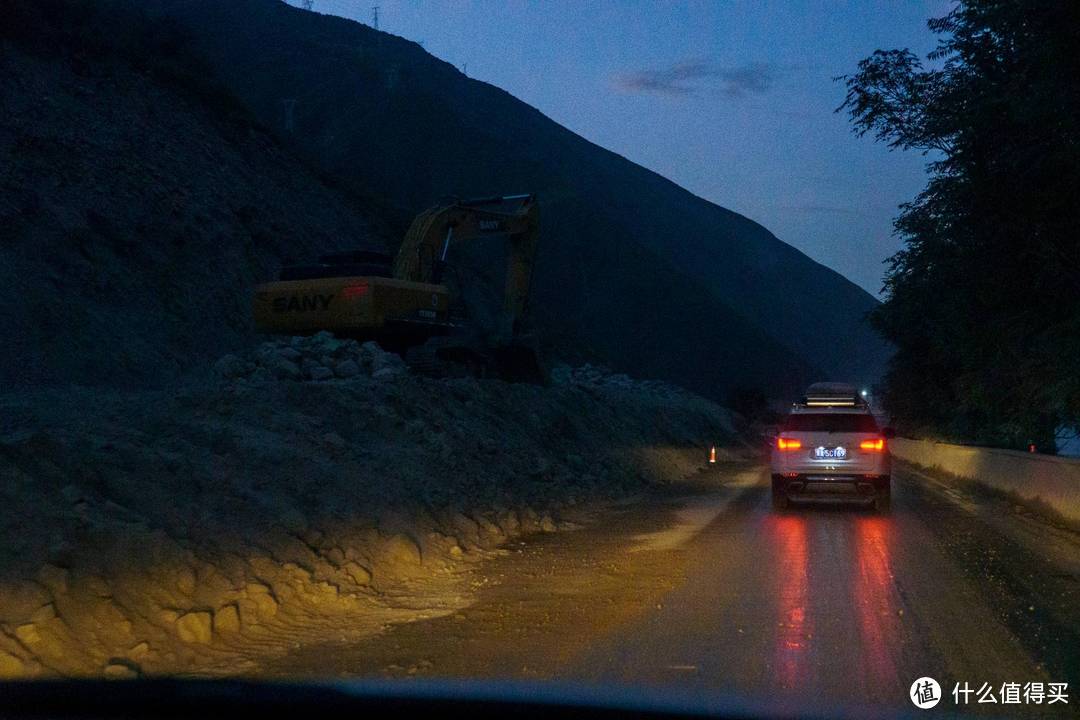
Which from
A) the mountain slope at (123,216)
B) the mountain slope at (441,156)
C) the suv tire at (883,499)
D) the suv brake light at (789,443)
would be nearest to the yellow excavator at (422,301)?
the mountain slope at (123,216)

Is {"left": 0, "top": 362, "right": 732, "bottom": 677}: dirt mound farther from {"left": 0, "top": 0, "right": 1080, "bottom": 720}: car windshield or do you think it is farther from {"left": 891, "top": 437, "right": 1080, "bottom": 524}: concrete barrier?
{"left": 891, "top": 437, "right": 1080, "bottom": 524}: concrete barrier

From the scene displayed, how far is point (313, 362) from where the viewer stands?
23656mm

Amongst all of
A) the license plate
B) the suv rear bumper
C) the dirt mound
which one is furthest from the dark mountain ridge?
the license plate

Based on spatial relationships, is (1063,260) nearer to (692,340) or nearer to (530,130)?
(692,340)

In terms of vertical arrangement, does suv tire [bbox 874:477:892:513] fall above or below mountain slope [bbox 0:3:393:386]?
below

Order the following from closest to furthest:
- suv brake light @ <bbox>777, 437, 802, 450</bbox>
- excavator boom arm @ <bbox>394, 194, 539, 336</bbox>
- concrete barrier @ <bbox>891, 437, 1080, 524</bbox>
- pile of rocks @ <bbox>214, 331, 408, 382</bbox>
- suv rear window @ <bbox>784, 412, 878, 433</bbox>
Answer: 1. concrete barrier @ <bbox>891, 437, 1080, 524</bbox>
2. suv brake light @ <bbox>777, 437, 802, 450</bbox>
3. suv rear window @ <bbox>784, 412, 878, 433</bbox>
4. pile of rocks @ <bbox>214, 331, 408, 382</bbox>
5. excavator boom arm @ <bbox>394, 194, 539, 336</bbox>

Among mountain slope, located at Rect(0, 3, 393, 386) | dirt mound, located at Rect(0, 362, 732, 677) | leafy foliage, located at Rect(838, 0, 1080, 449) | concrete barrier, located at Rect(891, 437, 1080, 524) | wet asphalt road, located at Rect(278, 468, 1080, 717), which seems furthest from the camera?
mountain slope, located at Rect(0, 3, 393, 386)

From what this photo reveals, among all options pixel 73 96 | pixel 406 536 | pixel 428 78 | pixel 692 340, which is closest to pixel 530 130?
pixel 428 78

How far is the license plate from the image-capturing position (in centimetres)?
1942

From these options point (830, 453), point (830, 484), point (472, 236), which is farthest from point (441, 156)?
point (830, 484)

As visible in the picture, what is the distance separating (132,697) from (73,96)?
123ft

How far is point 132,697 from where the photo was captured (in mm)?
4465

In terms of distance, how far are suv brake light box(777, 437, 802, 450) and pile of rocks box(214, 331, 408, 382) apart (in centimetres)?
775

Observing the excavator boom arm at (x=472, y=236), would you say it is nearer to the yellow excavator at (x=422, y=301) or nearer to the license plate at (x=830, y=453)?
the yellow excavator at (x=422, y=301)
